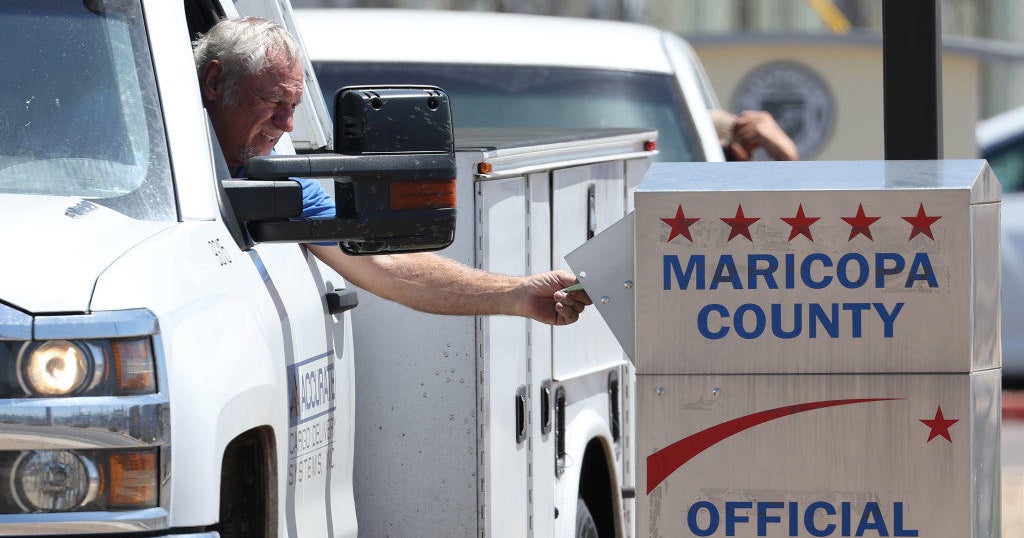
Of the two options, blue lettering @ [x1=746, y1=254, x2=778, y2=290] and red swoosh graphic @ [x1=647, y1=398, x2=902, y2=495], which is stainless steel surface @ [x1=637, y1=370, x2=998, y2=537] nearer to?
red swoosh graphic @ [x1=647, y1=398, x2=902, y2=495]

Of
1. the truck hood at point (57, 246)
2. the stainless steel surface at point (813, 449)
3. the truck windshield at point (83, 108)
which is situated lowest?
the stainless steel surface at point (813, 449)

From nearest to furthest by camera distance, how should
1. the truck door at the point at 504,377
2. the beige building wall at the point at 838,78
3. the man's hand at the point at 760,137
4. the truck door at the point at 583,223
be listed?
the truck door at the point at 504,377 → the truck door at the point at 583,223 → the man's hand at the point at 760,137 → the beige building wall at the point at 838,78

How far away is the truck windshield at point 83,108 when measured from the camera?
3.28 metres

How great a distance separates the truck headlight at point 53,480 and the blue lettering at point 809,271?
1.24 metres

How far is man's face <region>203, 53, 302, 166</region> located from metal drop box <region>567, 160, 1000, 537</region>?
952 mm

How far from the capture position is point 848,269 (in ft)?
10.3

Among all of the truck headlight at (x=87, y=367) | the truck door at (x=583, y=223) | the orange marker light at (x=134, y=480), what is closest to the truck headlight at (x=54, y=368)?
the truck headlight at (x=87, y=367)

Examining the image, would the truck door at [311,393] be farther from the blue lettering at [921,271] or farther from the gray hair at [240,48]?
the blue lettering at [921,271]

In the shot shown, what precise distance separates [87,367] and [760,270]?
116cm

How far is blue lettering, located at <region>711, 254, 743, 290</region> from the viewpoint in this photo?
3.18 meters

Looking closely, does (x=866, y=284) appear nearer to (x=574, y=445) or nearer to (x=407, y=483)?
(x=407, y=483)

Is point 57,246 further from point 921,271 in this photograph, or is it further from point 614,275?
point 921,271

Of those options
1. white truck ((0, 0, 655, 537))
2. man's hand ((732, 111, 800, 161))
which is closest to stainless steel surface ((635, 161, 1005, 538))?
white truck ((0, 0, 655, 537))

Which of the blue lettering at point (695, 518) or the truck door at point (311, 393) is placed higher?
the truck door at point (311, 393)
